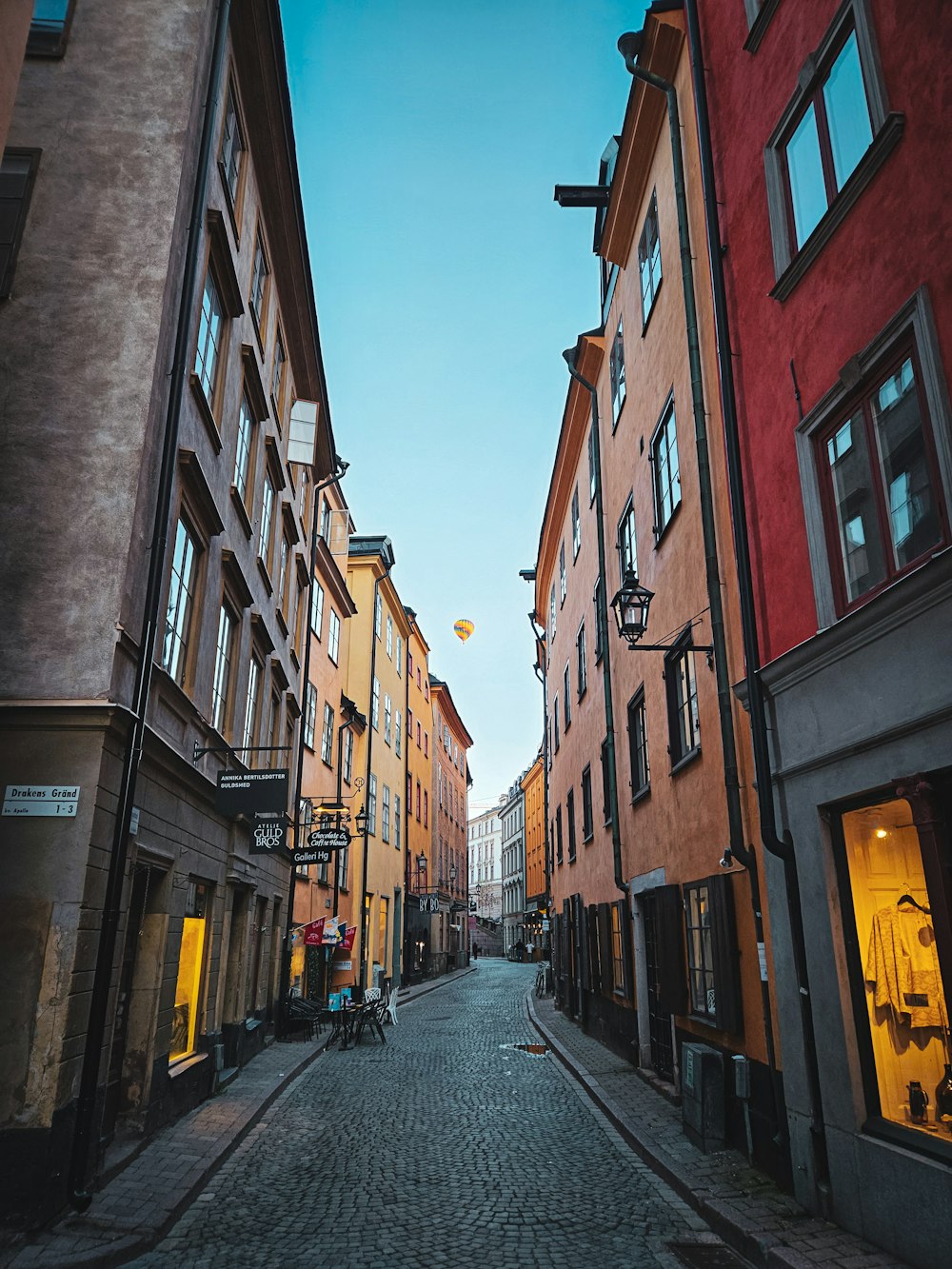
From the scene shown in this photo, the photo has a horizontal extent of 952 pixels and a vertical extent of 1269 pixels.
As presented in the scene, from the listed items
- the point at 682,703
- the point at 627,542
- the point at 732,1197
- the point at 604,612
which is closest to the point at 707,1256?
the point at 732,1197

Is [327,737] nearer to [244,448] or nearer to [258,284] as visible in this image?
[244,448]

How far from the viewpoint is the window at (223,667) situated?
502 inches

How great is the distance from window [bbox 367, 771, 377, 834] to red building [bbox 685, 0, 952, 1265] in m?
23.7

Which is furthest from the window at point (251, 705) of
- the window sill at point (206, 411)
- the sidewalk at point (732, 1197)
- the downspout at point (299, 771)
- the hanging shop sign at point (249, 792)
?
the sidewalk at point (732, 1197)

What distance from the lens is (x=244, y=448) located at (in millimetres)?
14180

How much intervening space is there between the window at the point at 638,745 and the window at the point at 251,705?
20.1 feet

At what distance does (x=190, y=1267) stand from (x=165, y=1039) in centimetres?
428

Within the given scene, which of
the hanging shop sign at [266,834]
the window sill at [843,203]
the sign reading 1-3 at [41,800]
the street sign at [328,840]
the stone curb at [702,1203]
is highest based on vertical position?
the window sill at [843,203]

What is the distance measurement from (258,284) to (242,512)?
175 inches

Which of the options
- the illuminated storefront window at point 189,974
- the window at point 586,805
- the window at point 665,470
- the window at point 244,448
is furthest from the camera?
the window at point 586,805

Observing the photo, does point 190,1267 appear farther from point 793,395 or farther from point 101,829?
point 793,395

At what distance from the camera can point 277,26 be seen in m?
13.3

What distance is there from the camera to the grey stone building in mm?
7270

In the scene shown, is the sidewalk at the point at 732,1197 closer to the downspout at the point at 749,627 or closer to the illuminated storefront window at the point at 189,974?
the downspout at the point at 749,627
